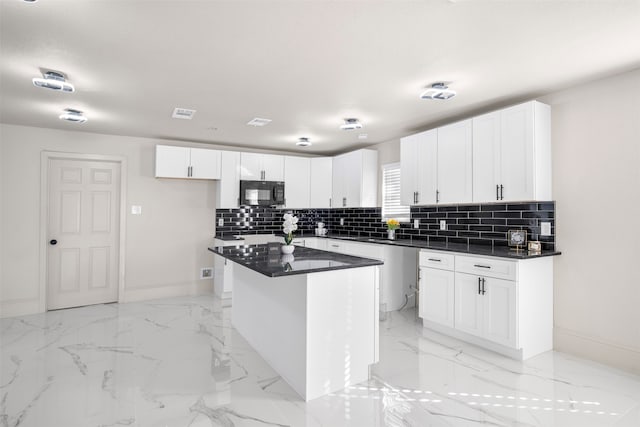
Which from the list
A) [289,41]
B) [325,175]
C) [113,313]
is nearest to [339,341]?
[289,41]

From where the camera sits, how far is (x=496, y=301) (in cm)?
312

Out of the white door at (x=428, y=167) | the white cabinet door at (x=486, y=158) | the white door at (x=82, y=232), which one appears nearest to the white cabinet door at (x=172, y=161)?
the white door at (x=82, y=232)

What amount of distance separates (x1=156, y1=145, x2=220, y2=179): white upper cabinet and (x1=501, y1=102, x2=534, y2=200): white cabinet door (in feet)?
12.7

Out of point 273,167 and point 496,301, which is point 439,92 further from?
point 273,167

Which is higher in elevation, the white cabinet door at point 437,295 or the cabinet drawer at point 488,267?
the cabinet drawer at point 488,267

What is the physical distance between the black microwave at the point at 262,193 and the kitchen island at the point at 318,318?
8.31 ft

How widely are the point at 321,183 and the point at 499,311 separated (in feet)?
11.9

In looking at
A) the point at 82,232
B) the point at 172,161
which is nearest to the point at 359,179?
the point at 172,161

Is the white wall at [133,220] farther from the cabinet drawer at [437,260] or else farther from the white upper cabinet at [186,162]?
the cabinet drawer at [437,260]

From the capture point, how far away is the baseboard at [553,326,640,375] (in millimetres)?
2766

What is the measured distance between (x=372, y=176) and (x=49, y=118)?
13.9 feet

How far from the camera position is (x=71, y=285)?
4.77m

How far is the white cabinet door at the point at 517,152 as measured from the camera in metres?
3.15

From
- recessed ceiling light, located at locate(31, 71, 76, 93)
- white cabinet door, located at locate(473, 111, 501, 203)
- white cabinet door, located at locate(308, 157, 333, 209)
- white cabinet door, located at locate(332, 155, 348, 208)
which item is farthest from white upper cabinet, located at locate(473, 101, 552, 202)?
recessed ceiling light, located at locate(31, 71, 76, 93)
